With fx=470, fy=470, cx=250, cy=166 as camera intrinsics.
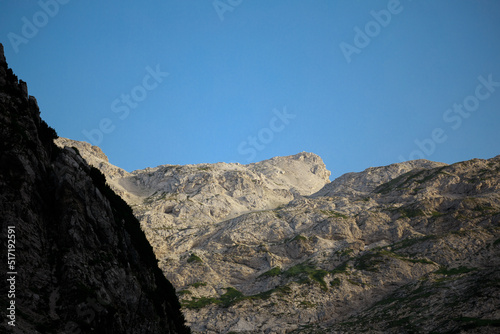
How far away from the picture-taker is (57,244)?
43.8 meters

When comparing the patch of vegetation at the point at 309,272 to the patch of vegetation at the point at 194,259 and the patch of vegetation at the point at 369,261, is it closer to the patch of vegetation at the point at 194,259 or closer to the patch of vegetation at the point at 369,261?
the patch of vegetation at the point at 369,261

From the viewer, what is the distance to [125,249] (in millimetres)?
54844

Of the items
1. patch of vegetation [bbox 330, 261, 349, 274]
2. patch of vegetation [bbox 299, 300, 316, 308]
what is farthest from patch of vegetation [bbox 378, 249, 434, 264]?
patch of vegetation [bbox 299, 300, 316, 308]

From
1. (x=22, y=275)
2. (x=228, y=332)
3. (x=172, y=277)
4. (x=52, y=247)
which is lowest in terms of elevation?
(x=228, y=332)

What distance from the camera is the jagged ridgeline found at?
3834cm

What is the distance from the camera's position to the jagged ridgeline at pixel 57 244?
3834cm

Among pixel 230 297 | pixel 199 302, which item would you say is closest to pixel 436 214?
pixel 230 297

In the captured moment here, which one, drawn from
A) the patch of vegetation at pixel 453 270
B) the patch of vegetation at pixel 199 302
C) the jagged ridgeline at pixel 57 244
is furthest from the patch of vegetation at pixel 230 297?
the jagged ridgeline at pixel 57 244

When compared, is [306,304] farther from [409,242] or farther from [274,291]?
[409,242]

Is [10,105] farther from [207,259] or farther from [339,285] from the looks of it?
[207,259]

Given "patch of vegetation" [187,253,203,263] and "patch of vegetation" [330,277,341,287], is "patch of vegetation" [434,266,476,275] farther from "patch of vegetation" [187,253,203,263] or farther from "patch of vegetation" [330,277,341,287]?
"patch of vegetation" [187,253,203,263]

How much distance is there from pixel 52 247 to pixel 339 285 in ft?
420

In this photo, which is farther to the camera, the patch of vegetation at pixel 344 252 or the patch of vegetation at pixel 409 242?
the patch of vegetation at pixel 344 252

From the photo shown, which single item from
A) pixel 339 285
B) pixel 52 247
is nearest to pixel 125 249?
pixel 52 247
